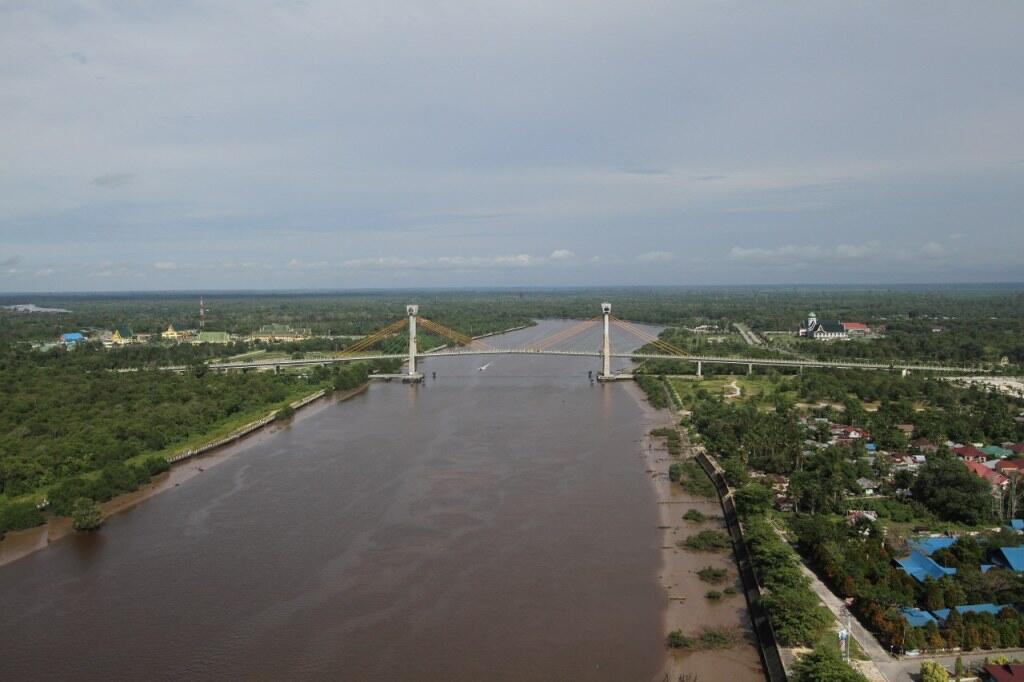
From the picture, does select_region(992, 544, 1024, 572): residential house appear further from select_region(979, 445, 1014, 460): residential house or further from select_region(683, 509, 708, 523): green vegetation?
select_region(979, 445, 1014, 460): residential house

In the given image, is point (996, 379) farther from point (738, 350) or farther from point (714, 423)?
point (714, 423)

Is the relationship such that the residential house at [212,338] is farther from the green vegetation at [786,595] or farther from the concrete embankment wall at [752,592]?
the green vegetation at [786,595]

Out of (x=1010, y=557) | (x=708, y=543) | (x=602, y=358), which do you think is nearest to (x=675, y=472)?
(x=708, y=543)

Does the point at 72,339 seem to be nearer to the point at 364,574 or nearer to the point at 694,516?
the point at 364,574

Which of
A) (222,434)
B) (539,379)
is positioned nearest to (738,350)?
(539,379)

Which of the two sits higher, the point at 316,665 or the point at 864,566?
the point at 864,566

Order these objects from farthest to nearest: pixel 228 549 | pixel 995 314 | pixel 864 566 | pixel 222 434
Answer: pixel 995 314 → pixel 222 434 → pixel 228 549 → pixel 864 566

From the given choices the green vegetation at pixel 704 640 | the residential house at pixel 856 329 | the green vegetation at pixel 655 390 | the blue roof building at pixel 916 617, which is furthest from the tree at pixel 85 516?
the residential house at pixel 856 329
